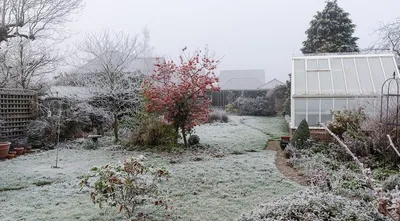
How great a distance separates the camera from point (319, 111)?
10.6 m

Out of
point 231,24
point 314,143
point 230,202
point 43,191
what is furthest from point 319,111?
point 231,24

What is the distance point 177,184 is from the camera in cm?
563

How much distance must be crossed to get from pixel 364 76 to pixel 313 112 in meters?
2.49

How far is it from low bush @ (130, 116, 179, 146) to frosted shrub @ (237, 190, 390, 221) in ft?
19.2

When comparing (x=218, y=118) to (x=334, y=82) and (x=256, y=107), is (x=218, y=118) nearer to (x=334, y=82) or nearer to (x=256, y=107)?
(x=256, y=107)

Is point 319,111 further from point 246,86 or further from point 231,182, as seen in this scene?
point 246,86

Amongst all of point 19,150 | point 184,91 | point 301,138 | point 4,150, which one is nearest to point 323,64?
point 301,138

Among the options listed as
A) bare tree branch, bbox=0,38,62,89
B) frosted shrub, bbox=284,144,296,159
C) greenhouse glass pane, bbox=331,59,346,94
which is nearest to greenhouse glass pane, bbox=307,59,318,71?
greenhouse glass pane, bbox=331,59,346,94

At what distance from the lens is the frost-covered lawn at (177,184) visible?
4.34 m

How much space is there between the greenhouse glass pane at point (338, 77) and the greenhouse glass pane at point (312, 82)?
0.60 m

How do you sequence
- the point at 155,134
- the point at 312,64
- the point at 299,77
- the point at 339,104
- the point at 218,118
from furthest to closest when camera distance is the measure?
the point at 218,118, the point at 312,64, the point at 299,77, the point at 339,104, the point at 155,134

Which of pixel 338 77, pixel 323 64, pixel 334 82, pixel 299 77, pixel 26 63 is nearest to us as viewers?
pixel 334 82

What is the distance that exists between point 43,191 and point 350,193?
16.1ft

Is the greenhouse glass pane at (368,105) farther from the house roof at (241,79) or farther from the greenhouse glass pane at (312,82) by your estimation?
the house roof at (241,79)
